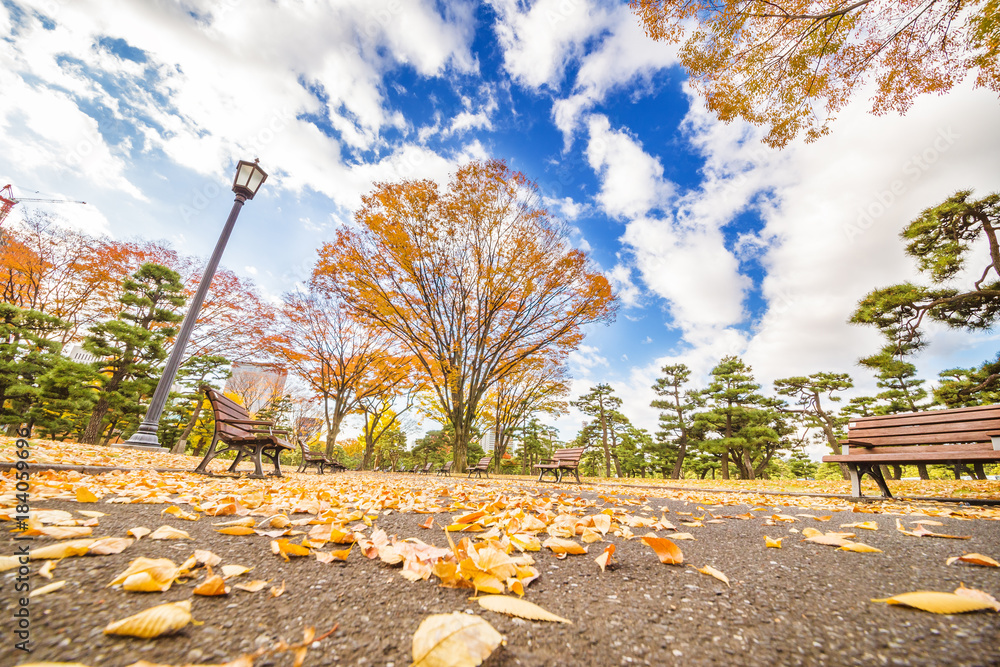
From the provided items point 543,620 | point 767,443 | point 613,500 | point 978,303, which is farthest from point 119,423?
point 767,443

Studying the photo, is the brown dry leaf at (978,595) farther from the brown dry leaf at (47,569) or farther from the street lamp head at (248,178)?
the street lamp head at (248,178)

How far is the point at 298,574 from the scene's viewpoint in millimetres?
1312

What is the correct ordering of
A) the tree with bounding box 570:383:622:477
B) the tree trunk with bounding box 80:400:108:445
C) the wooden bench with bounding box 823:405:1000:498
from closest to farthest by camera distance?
the wooden bench with bounding box 823:405:1000:498
the tree trunk with bounding box 80:400:108:445
the tree with bounding box 570:383:622:477

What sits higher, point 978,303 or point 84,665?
point 978,303

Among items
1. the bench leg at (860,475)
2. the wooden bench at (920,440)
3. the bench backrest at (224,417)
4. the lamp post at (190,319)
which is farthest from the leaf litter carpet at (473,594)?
the lamp post at (190,319)

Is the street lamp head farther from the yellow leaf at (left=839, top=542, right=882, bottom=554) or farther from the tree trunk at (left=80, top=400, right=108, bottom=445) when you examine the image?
the yellow leaf at (left=839, top=542, right=882, bottom=554)

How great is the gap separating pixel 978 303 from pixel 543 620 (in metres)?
13.8

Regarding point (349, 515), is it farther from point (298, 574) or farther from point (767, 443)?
point (767, 443)

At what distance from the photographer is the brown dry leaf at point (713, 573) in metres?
1.35

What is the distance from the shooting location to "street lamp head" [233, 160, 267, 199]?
7.34 meters

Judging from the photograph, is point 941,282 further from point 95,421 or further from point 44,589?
point 95,421

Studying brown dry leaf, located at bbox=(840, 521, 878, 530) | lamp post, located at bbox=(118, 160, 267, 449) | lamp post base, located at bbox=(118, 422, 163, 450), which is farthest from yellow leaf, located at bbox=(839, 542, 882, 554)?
A: lamp post base, located at bbox=(118, 422, 163, 450)

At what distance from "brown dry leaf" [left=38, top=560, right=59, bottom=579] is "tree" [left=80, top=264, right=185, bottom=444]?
45.0 feet

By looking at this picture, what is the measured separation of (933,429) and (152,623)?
668 centimetres
